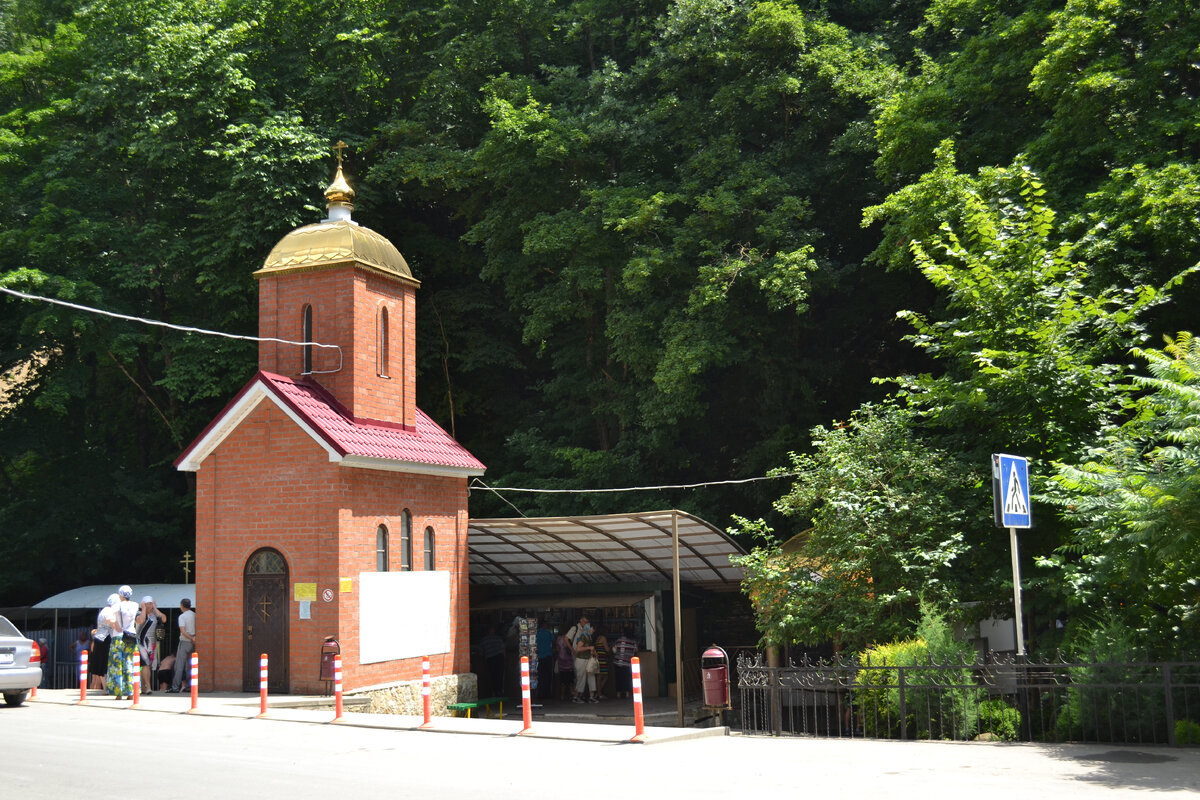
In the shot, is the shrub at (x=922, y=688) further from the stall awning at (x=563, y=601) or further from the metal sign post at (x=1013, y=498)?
the stall awning at (x=563, y=601)

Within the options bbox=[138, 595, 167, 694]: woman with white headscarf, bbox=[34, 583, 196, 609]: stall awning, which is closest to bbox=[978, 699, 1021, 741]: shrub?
bbox=[138, 595, 167, 694]: woman with white headscarf

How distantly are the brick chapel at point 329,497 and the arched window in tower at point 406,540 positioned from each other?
4 cm

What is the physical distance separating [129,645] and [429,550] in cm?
656

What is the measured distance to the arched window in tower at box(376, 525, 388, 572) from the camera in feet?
76.4

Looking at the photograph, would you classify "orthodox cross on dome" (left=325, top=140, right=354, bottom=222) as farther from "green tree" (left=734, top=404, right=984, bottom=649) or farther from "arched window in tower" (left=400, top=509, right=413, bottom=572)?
"green tree" (left=734, top=404, right=984, bottom=649)

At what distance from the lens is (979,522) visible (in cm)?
1741

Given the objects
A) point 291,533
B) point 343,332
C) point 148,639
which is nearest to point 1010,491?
point 291,533

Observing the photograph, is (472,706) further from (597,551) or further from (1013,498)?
(1013,498)

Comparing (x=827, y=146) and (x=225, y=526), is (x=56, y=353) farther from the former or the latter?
(x=827, y=146)

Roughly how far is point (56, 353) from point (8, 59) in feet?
31.7

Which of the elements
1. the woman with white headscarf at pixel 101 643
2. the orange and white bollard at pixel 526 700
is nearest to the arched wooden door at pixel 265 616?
the woman with white headscarf at pixel 101 643

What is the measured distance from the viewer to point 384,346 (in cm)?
2545

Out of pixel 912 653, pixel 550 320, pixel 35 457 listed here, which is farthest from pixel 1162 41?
pixel 35 457

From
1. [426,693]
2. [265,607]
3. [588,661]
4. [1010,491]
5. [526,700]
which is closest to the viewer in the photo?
[1010,491]
